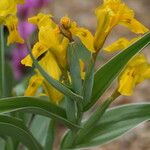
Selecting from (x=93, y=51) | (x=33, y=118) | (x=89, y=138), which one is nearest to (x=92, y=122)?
(x=89, y=138)

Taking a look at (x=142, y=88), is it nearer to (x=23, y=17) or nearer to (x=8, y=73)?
(x=23, y=17)

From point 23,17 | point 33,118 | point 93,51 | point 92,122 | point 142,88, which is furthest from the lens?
point 142,88

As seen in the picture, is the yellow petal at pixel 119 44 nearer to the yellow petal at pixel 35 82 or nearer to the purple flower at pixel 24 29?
the yellow petal at pixel 35 82

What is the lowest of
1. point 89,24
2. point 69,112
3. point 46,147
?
point 89,24

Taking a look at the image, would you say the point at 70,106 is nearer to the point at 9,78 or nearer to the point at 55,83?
the point at 55,83

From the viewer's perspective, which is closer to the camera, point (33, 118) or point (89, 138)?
point (89, 138)

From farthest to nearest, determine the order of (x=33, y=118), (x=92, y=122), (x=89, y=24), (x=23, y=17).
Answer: (x=89, y=24) < (x=23, y=17) < (x=33, y=118) < (x=92, y=122)

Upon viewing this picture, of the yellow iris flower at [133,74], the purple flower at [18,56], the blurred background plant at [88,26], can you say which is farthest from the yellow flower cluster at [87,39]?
the purple flower at [18,56]

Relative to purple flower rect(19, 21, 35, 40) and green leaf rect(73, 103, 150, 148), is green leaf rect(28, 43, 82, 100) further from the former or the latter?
purple flower rect(19, 21, 35, 40)
